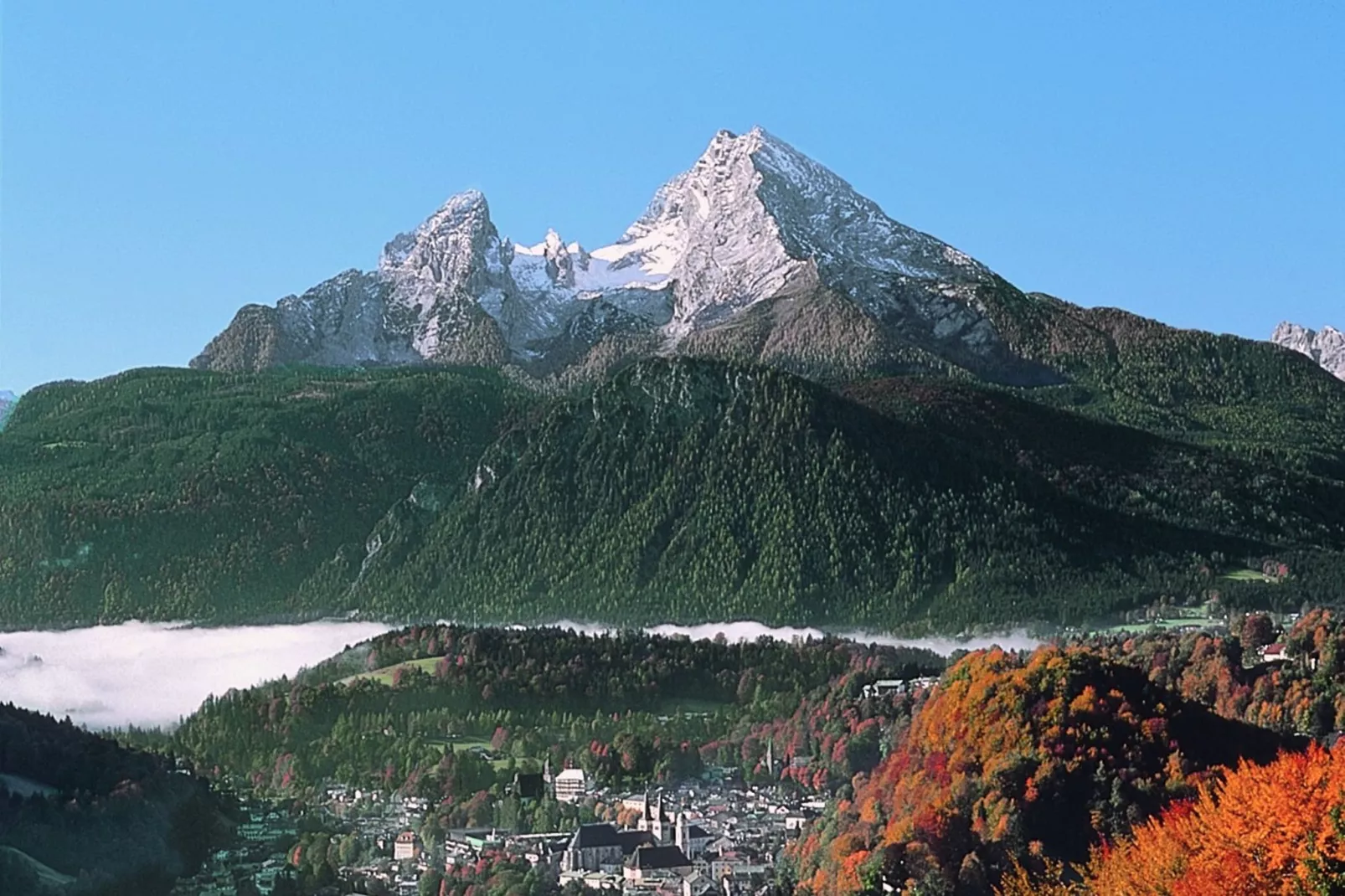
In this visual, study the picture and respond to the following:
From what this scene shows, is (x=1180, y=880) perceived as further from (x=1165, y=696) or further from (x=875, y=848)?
(x=1165, y=696)

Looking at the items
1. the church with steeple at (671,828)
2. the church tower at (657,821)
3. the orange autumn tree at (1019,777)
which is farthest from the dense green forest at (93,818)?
the orange autumn tree at (1019,777)

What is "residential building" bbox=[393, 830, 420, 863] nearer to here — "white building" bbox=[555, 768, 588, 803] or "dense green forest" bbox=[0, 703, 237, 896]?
"dense green forest" bbox=[0, 703, 237, 896]

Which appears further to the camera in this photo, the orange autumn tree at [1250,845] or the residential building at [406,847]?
the residential building at [406,847]

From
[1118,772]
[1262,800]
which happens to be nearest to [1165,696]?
[1118,772]

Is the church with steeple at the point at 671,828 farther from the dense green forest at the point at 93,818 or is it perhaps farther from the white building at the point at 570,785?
the dense green forest at the point at 93,818

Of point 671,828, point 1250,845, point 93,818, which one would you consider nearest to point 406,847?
point 671,828

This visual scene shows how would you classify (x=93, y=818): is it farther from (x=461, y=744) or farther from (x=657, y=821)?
(x=461, y=744)
